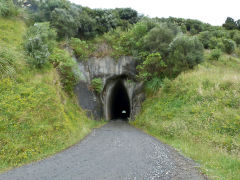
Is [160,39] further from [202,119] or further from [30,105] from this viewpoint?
[30,105]

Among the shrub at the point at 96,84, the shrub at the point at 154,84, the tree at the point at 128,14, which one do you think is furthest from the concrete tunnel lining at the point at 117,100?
the tree at the point at 128,14

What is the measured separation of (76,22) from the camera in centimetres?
1947

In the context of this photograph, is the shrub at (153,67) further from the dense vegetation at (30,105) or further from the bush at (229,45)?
the bush at (229,45)

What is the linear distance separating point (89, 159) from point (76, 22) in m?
17.6

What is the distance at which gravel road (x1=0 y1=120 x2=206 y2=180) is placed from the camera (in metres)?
4.84

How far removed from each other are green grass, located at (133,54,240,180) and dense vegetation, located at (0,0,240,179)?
0.04 m

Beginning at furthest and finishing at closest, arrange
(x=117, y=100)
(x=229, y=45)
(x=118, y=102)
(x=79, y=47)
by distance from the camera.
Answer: (x=118, y=102), (x=117, y=100), (x=229, y=45), (x=79, y=47)

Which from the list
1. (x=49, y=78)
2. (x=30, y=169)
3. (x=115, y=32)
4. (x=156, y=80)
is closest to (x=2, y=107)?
(x=30, y=169)

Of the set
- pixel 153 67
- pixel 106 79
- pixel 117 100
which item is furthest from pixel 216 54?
pixel 117 100

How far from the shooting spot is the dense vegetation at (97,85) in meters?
7.11

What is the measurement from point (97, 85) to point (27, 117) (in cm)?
1230

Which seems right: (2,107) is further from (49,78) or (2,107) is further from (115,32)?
(115,32)

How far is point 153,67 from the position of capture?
705 inches

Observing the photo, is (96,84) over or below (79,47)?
below
